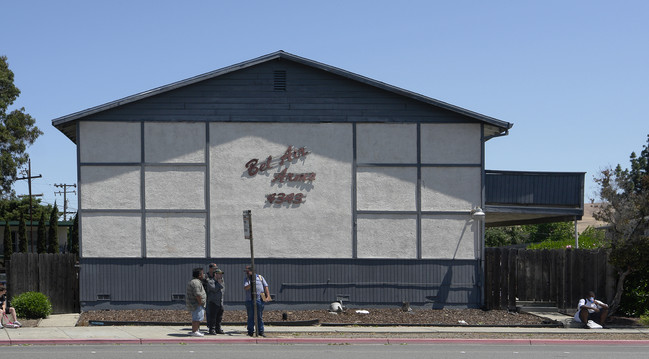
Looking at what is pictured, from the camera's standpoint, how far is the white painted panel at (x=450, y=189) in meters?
22.7

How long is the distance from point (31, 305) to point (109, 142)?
16.4ft

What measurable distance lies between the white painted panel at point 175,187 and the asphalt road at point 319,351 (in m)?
6.40

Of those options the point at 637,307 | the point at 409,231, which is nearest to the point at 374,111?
the point at 409,231

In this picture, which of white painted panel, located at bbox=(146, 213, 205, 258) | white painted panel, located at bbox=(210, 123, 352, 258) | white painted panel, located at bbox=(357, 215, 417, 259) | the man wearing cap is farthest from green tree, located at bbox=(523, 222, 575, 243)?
the man wearing cap

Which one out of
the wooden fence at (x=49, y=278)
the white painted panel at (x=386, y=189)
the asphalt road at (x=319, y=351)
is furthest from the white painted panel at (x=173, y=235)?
the asphalt road at (x=319, y=351)

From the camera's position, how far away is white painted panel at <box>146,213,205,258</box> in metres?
22.1

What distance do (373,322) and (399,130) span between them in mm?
5753

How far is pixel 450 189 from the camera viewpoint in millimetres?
22688

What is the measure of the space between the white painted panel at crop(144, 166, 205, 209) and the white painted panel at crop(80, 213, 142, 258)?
926 mm

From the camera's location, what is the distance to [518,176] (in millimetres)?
23562

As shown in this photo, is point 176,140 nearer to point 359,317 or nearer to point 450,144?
point 359,317

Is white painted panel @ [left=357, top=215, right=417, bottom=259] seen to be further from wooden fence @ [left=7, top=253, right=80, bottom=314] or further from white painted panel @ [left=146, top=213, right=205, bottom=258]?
wooden fence @ [left=7, top=253, right=80, bottom=314]

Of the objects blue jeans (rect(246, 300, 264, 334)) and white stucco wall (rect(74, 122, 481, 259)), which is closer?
blue jeans (rect(246, 300, 264, 334))

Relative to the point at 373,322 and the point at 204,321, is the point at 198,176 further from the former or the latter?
the point at 373,322
